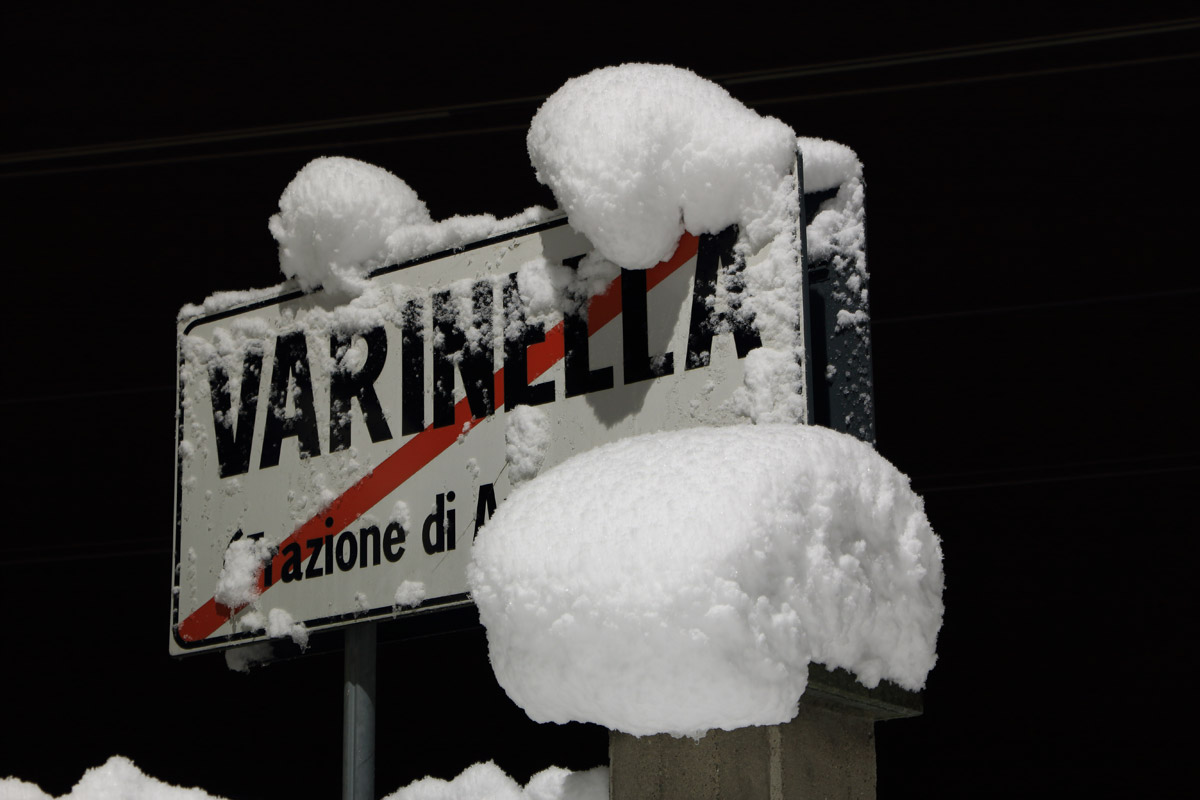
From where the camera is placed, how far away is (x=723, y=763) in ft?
4.91

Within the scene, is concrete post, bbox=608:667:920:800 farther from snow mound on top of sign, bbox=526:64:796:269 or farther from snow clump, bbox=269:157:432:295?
snow clump, bbox=269:157:432:295

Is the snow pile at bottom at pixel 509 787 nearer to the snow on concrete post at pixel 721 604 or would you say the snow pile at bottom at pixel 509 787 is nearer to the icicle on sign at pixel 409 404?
the snow on concrete post at pixel 721 604

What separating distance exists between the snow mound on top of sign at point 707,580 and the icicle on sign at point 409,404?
1.48 feet

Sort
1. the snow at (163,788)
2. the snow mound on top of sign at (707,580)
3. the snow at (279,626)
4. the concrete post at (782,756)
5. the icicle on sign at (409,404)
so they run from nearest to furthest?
the snow mound on top of sign at (707,580)
the concrete post at (782,756)
the snow at (163,788)
the icicle on sign at (409,404)
the snow at (279,626)

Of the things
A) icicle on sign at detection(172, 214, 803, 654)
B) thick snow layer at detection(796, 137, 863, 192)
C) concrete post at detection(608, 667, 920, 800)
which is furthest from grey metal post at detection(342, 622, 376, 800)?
thick snow layer at detection(796, 137, 863, 192)

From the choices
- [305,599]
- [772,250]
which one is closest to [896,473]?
[772,250]

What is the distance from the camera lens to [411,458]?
2.32m

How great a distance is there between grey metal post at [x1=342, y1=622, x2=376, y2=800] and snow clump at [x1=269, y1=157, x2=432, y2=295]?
0.62 metres

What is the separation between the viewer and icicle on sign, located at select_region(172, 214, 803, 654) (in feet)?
6.72

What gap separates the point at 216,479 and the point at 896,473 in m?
1.47

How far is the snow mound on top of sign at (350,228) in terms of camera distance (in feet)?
8.07

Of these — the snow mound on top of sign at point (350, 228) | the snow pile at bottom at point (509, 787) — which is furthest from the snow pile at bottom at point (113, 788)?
the snow mound on top of sign at point (350, 228)

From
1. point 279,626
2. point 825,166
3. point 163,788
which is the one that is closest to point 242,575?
point 279,626

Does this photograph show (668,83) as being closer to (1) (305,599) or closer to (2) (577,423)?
(2) (577,423)
